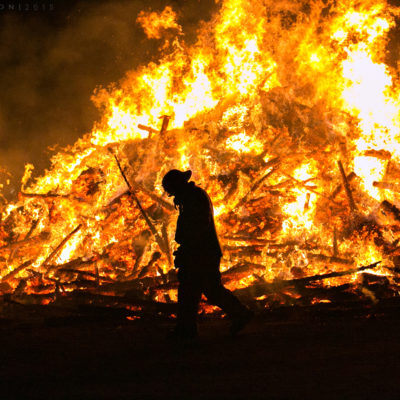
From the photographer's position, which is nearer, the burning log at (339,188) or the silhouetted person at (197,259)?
the silhouetted person at (197,259)

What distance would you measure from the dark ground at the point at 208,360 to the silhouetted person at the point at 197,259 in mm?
324

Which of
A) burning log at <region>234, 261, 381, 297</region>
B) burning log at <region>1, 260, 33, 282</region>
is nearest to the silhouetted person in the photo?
burning log at <region>234, 261, 381, 297</region>

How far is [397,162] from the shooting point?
925 cm

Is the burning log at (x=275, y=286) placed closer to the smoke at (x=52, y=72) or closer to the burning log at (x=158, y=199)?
the burning log at (x=158, y=199)

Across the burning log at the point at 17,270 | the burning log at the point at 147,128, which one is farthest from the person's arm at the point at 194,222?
the burning log at the point at 147,128

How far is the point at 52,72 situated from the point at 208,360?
11546 millimetres

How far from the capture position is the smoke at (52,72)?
39.4ft

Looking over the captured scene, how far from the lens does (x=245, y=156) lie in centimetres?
1044

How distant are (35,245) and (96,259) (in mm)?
2029

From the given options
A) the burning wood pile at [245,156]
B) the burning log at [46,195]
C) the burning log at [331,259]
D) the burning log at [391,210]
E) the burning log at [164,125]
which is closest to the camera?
the burning log at [331,259]

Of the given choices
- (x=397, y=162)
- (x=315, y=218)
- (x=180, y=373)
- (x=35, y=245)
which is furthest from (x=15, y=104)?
(x=180, y=373)

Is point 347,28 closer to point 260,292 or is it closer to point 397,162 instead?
point 397,162

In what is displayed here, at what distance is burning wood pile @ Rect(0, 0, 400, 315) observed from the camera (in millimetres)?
8391

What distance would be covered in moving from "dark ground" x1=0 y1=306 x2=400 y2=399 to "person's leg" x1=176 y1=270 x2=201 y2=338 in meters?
0.21
